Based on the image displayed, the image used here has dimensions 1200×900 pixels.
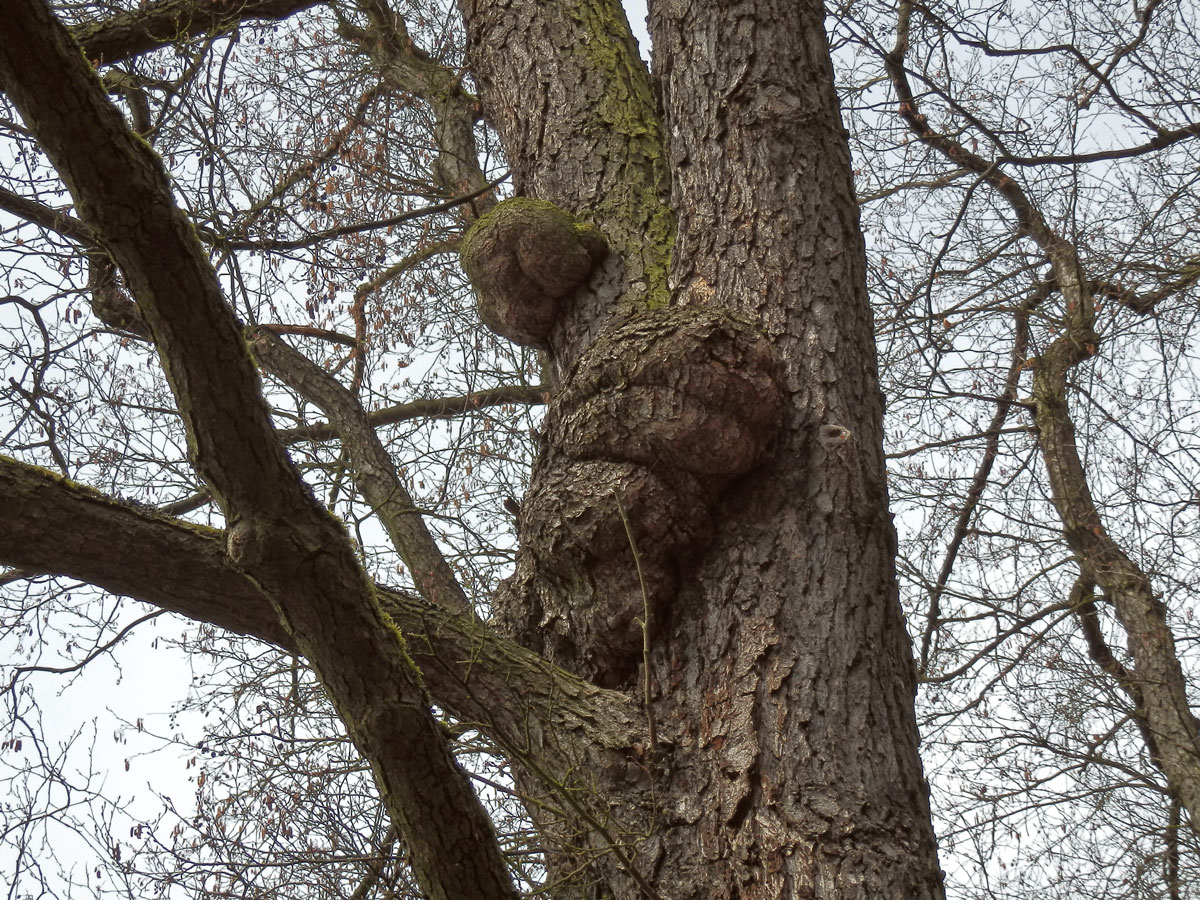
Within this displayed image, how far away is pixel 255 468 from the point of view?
182 centimetres

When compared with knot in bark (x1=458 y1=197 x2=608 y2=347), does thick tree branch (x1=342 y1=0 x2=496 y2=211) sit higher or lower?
higher

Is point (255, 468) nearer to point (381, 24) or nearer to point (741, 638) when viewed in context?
point (741, 638)

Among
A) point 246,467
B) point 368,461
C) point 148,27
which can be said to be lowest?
point 246,467

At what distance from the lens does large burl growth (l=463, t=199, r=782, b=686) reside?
8.23 feet

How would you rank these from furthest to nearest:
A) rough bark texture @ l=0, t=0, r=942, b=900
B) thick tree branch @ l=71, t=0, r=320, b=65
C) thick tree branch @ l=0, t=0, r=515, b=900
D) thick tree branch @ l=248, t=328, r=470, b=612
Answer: thick tree branch @ l=248, t=328, r=470, b=612, thick tree branch @ l=71, t=0, r=320, b=65, rough bark texture @ l=0, t=0, r=942, b=900, thick tree branch @ l=0, t=0, r=515, b=900

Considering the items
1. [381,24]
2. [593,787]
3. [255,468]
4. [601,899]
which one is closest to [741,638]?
[593,787]

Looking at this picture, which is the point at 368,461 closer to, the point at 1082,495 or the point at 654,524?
the point at 654,524

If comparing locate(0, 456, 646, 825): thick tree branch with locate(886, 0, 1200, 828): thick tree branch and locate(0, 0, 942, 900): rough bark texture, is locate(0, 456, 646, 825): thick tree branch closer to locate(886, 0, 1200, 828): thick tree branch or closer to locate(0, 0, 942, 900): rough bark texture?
locate(0, 0, 942, 900): rough bark texture

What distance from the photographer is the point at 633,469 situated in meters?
2.59

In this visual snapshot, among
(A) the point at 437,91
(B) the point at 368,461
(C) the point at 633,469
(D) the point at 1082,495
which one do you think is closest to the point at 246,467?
(C) the point at 633,469

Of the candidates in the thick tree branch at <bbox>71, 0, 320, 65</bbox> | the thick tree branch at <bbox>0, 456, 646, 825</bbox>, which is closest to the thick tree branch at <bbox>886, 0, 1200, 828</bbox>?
the thick tree branch at <bbox>71, 0, 320, 65</bbox>

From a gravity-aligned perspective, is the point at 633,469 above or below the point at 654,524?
above

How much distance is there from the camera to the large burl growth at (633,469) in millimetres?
2508

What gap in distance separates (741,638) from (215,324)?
4.27ft
